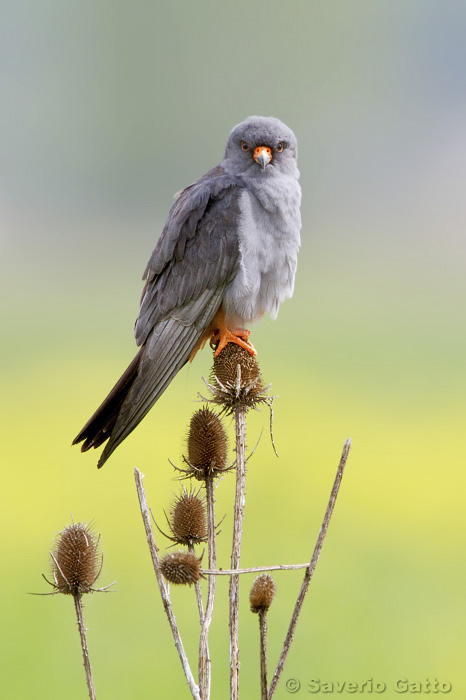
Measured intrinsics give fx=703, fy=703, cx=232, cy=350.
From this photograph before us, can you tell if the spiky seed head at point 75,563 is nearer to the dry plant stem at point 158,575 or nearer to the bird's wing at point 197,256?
the dry plant stem at point 158,575

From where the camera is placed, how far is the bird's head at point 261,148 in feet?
10.1

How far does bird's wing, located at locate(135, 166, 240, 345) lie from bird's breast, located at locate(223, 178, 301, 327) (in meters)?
0.05

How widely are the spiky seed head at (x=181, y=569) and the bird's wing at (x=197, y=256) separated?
127 cm

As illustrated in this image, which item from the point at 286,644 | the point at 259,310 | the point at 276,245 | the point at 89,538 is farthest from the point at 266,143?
the point at 286,644

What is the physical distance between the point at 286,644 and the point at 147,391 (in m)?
1.24

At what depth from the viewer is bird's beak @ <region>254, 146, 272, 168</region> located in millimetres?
3002

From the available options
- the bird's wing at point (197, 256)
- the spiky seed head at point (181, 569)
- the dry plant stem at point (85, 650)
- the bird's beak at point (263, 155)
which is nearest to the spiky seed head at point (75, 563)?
the dry plant stem at point (85, 650)

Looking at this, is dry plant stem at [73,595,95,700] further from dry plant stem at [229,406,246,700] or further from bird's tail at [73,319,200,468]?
bird's tail at [73,319,200,468]

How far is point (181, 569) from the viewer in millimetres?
1952

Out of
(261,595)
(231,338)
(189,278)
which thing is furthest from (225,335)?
(261,595)

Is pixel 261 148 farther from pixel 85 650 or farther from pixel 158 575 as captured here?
pixel 85 650

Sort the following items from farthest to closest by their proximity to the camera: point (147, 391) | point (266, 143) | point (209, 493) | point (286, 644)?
1. point (266, 143)
2. point (147, 391)
3. point (209, 493)
4. point (286, 644)

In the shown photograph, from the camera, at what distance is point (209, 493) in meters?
2.16

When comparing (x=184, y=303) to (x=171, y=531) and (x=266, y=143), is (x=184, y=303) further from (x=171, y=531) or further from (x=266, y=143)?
(x=171, y=531)
